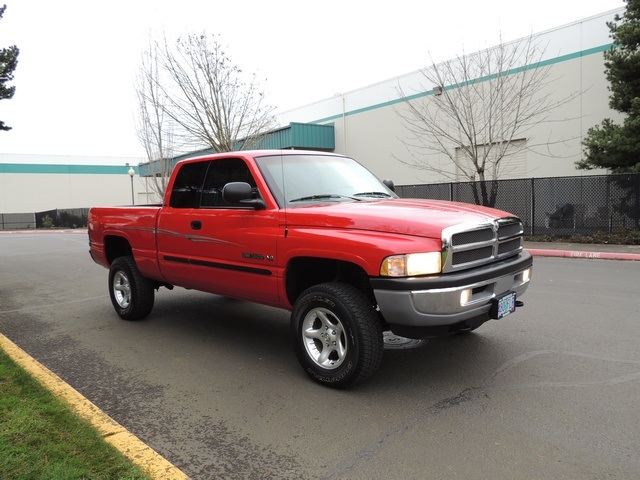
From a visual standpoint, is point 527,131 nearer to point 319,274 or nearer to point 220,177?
point 220,177

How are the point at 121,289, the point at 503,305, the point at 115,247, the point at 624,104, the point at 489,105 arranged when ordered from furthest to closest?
the point at 489,105 → the point at 624,104 → the point at 115,247 → the point at 121,289 → the point at 503,305

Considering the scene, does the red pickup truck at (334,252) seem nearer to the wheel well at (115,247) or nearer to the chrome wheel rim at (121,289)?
the chrome wheel rim at (121,289)

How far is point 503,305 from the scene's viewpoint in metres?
3.80

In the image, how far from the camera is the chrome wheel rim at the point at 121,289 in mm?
6180

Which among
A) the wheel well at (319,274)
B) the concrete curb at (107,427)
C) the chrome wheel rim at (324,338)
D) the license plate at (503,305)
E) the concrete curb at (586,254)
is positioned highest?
the wheel well at (319,274)

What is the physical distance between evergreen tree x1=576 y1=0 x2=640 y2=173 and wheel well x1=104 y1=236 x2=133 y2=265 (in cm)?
1302

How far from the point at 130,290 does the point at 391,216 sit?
3.87 metres

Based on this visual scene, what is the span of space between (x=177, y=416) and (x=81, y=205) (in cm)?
5252

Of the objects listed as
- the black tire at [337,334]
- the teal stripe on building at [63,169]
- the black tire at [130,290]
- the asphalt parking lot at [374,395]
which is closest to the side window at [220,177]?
the black tire at [337,334]

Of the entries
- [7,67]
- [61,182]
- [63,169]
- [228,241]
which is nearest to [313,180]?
[228,241]

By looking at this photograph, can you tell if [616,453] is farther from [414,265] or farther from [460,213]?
[460,213]

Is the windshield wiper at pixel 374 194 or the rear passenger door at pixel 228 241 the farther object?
the windshield wiper at pixel 374 194

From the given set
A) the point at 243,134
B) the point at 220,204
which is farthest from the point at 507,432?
the point at 243,134

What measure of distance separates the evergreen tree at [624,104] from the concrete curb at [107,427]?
565 inches
